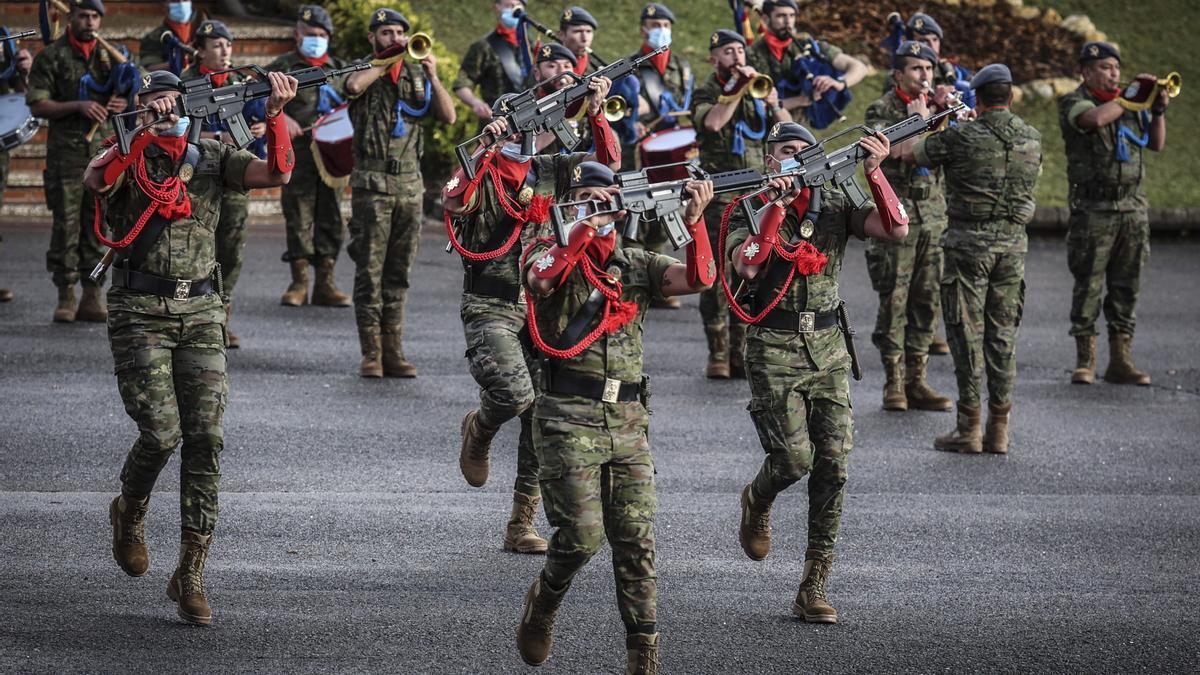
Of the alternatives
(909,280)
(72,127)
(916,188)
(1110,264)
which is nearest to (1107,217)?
(1110,264)

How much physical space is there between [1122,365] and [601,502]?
299 inches

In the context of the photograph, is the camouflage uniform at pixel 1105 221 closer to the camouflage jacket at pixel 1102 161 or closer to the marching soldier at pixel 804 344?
the camouflage jacket at pixel 1102 161

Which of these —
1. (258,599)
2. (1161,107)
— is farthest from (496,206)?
(1161,107)

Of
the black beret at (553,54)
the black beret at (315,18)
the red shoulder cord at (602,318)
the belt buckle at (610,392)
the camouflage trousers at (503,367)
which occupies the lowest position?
the camouflage trousers at (503,367)

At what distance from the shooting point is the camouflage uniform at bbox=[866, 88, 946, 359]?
39.4 ft

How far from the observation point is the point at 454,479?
9766 millimetres

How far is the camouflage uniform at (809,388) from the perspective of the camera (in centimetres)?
770

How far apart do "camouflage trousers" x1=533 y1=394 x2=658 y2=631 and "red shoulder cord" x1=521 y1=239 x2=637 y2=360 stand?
0.20 meters

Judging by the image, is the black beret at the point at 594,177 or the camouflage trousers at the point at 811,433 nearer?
the black beret at the point at 594,177

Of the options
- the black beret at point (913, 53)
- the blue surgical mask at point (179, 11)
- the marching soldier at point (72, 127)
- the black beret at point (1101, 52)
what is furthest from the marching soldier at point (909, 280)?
the marching soldier at point (72, 127)

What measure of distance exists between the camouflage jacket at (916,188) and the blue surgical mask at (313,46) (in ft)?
14.2

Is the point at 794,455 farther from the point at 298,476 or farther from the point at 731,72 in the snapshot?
the point at 731,72

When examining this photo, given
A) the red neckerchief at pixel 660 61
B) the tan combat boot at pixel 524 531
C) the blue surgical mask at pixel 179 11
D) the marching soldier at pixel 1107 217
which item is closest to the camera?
the tan combat boot at pixel 524 531

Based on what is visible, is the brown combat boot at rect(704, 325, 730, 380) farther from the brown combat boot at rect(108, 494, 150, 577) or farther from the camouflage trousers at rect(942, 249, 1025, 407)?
the brown combat boot at rect(108, 494, 150, 577)
